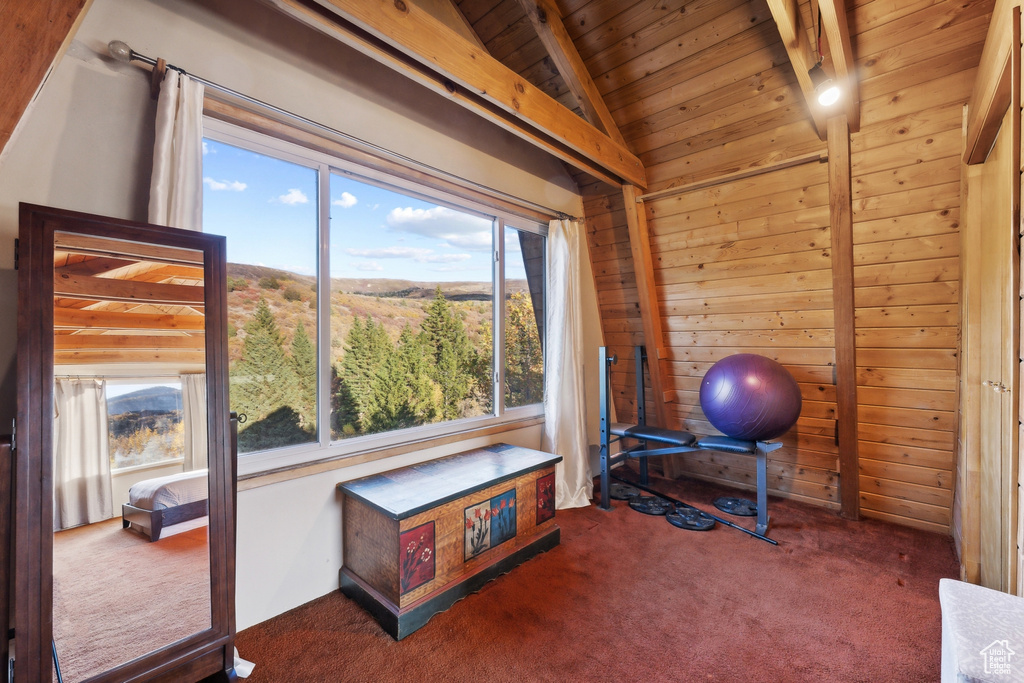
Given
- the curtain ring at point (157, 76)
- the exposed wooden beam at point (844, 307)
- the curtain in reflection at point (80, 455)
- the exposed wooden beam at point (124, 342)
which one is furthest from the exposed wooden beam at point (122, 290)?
the exposed wooden beam at point (844, 307)

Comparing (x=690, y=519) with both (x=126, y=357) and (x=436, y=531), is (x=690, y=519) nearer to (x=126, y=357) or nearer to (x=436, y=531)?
(x=436, y=531)

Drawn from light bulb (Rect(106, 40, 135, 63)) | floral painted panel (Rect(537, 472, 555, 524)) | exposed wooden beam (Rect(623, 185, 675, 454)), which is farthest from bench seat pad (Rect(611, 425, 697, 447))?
light bulb (Rect(106, 40, 135, 63))

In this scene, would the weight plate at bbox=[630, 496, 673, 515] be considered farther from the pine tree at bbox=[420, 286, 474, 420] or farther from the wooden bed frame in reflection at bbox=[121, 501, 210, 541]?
the wooden bed frame in reflection at bbox=[121, 501, 210, 541]

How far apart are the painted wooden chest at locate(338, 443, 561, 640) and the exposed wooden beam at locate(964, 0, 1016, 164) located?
2.52 meters

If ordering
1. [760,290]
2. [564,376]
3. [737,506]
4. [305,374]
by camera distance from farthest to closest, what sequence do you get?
1. [564,376]
2. [737,506]
3. [760,290]
4. [305,374]

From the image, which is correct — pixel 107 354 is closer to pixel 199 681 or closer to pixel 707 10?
pixel 199 681

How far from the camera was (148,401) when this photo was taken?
4.47 ft

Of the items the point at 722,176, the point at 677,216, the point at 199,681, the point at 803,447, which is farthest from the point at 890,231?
the point at 199,681

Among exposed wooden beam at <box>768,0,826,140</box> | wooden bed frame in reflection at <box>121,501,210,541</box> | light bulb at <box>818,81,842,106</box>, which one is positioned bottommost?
wooden bed frame in reflection at <box>121,501,210,541</box>

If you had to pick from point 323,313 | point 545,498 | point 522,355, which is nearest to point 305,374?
point 323,313

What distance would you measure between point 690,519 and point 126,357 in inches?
123

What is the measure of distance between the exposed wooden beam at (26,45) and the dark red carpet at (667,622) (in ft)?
6.29

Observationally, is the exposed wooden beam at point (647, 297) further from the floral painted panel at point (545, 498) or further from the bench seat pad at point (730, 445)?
the floral painted panel at point (545, 498)

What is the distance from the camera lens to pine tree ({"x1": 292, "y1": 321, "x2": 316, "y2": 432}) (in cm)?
215
